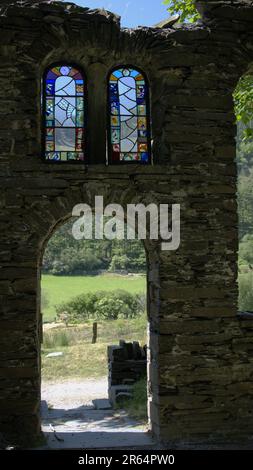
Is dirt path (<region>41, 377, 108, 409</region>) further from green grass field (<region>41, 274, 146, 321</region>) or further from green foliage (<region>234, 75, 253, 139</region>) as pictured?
green grass field (<region>41, 274, 146, 321</region>)

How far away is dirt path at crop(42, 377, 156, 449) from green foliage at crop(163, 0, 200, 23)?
8.06 meters

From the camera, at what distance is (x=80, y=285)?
4291 centimetres

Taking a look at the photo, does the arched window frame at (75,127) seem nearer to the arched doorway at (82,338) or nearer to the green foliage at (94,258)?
the arched doorway at (82,338)

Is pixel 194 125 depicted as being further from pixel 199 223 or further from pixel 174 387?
pixel 174 387

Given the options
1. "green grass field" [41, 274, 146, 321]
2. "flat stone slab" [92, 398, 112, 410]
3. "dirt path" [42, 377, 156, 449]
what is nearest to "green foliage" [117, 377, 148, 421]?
"dirt path" [42, 377, 156, 449]

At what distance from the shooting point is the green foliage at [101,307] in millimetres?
28016

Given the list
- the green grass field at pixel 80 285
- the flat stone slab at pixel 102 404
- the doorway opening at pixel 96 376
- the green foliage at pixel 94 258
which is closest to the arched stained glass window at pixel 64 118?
the doorway opening at pixel 96 376

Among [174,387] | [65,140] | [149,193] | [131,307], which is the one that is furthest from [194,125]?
[131,307]

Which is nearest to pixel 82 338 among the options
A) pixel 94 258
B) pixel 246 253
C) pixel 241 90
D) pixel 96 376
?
pixel 96 376

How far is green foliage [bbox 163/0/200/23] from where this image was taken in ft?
37.1

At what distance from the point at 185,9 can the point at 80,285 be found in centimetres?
3299

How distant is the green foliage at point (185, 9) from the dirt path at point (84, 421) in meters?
8.06

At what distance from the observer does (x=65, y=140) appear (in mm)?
7863

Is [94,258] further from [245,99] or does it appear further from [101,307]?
[245,99]
